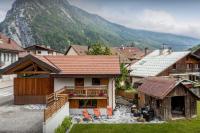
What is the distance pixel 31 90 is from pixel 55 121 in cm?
1022

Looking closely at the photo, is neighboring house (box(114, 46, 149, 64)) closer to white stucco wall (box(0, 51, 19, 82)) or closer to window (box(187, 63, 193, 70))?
window (box(187, 63, 193, 70))

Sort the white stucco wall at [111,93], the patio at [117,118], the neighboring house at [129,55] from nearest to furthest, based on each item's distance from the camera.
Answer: the patio at [117,118], the white stucco wall at [111,93], the neighboring house at [129,55]

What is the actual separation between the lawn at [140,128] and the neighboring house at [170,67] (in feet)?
73.2

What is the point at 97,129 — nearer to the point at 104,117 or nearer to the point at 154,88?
the point at 104,117

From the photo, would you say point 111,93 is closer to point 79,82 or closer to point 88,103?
point 88,103

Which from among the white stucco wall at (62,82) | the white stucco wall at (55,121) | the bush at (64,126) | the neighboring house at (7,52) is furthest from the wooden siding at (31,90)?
the neighboring house at (7,52)

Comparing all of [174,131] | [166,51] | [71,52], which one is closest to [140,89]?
[174,131]

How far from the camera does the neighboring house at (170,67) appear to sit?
50431 mm

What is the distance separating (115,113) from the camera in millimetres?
31656

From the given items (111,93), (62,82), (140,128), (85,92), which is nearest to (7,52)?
(62,82)

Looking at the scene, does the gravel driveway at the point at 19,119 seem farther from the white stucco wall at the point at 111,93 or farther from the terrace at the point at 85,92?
the white stucco wall at the point at 111,93

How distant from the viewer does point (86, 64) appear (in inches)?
1307

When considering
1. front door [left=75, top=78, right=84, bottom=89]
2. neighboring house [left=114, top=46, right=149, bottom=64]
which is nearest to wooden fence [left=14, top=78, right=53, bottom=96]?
front door [left=75, top=78, right=84, bottom=89]

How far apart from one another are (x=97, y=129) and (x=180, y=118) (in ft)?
28.7
